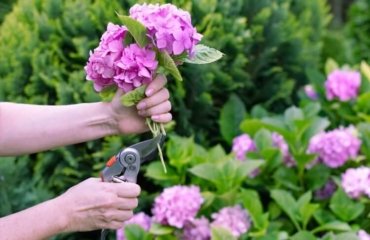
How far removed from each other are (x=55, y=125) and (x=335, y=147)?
49.0 inches

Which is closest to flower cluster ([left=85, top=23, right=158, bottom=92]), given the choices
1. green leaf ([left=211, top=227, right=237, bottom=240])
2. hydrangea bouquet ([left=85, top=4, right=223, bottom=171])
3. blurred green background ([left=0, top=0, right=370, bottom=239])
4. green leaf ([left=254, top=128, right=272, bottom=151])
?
hydrangea bouquet ([left=85, top=4, right=223, bottom=171])

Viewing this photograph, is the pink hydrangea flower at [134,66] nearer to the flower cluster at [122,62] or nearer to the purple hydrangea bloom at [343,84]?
the flower cluster at [122,62]

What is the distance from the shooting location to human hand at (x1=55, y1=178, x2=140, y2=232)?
1848 millimetres

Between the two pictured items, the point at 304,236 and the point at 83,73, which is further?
the point at 83,73

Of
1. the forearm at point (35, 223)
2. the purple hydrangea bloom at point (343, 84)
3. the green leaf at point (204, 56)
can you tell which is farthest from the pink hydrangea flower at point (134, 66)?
the purple hydrangea bloom at point (343, 84)

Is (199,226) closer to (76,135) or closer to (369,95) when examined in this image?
(76,135)

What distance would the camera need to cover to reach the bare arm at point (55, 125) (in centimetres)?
210

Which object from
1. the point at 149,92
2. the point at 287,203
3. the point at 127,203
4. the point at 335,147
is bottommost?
the point at 287,203

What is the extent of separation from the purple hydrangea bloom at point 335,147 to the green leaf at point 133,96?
1.25 metres

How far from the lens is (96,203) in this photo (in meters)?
1.85

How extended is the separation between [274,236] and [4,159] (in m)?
1.09

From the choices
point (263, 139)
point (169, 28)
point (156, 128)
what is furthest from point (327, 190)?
point (169, 28)

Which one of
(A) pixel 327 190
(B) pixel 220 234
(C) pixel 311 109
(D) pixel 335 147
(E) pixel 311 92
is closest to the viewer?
(B) pixel 220 234

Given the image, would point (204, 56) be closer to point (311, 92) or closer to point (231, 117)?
point (231, 117)
